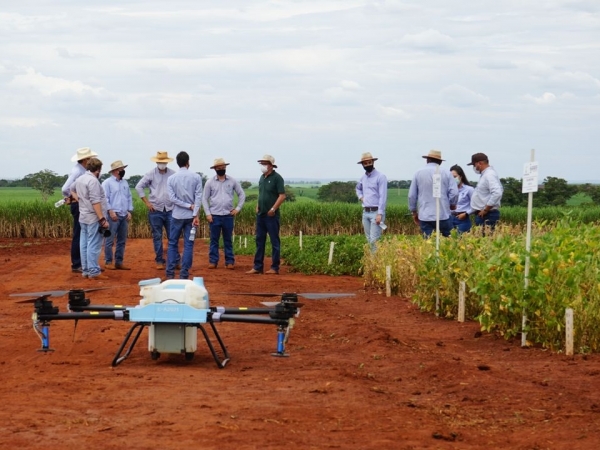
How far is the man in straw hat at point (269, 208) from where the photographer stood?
62.0 feet

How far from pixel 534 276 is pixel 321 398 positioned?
3539 mm

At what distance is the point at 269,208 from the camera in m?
18.9

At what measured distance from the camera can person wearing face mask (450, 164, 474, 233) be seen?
18.0 meters

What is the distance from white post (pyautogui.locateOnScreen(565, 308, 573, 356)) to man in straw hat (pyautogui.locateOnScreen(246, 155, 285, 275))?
9.65 meters

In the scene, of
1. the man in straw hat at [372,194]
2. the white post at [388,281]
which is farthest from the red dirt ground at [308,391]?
the man in straw hat at [372,194]

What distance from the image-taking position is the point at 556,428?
6887mm

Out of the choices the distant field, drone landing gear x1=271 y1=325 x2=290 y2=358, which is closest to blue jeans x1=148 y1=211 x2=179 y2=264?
drone landing gear x1=271 y1=325 x2=290 y2=358

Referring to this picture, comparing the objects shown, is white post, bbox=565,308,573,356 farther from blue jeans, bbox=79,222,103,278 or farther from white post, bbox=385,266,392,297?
blue jeans, bbox=79,222,103,278

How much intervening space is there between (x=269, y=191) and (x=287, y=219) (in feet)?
61.7

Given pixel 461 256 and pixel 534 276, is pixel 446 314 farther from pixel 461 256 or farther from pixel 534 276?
pixel 534 276

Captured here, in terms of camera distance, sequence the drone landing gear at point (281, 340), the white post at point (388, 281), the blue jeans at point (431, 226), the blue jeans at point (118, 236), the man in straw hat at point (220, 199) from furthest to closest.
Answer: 1. the man in straw hat at point (220, 199)
2. the blue jeans at point (118, 236)
3. the blue jeans at point (431, 226)
4. the white post at point (388, 281)
5. the drone landing gear at point (281, 340)

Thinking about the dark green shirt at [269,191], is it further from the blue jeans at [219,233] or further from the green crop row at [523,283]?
the green crop row at [523,283]

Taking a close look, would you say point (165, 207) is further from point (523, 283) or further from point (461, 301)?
point (523, 283)

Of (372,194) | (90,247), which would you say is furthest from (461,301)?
(90,247)
